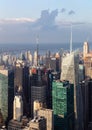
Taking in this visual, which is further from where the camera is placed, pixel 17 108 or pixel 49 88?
pixel 49 88

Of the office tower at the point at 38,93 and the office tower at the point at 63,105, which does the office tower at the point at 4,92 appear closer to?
the office tower at the point at 38,93

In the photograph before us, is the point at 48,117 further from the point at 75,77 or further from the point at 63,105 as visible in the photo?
the point at 75,77

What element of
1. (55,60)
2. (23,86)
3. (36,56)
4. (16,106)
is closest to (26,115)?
(16,106)

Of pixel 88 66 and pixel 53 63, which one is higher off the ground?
pixel 53 63

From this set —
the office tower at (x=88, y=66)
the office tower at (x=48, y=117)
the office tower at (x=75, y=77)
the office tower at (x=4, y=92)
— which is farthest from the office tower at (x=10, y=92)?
the office tower at (x=88, y=66)

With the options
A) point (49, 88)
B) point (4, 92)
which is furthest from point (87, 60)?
point (4, 92)

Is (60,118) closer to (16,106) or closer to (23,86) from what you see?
(16,106)

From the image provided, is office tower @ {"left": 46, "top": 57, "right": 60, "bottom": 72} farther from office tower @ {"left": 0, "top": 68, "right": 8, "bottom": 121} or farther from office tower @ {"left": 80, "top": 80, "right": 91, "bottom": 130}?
office tower @ {"left": 0, "top": 68, "right": 8, "bottom": 121}

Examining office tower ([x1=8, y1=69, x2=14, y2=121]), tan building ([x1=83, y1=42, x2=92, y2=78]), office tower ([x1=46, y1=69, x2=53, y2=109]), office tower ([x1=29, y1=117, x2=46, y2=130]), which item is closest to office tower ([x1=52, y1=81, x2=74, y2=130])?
office tower ([x1=46, y1=69, x2=53, y2=109])
